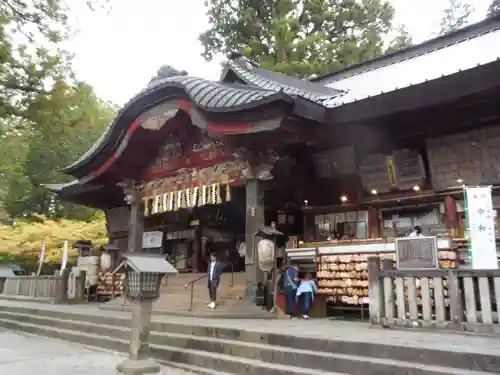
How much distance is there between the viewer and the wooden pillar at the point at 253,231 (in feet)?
33.8

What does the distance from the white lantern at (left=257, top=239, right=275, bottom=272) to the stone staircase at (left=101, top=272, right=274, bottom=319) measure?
0.93 metres

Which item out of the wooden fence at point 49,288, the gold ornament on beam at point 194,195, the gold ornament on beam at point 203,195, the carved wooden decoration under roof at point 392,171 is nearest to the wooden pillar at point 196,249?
the wooden fence at point 49,288

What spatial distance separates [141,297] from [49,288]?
35.0 feet

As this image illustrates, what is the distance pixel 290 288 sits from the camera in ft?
32.2

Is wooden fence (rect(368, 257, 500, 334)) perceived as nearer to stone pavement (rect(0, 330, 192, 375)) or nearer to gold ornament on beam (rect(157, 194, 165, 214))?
stone pavement (rect(0, 330, 192, 375))

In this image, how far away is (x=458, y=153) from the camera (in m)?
9.95

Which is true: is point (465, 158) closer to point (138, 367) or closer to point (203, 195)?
point (203, 195)

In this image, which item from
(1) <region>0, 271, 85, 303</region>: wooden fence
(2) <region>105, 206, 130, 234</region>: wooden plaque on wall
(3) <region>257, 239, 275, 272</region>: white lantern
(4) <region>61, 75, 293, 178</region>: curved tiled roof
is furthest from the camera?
(2) <region>105, 206, 130, 234</region>: wooden plaque on wall

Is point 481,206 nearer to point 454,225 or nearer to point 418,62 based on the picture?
point 454,225

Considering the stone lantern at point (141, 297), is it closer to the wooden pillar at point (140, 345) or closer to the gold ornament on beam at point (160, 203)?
the wooden pillar at point (140, 345)

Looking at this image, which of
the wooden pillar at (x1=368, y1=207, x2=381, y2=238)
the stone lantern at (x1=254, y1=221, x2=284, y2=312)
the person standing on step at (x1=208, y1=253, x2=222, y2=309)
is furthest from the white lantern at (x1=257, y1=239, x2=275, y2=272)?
the wooden pillar at (x1=368, y1=207, x2=381, y2=238)

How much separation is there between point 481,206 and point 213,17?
24196mm

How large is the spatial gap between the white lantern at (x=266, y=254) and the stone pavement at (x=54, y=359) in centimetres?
367

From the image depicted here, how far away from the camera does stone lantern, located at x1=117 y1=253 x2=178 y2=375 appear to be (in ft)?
21.6
